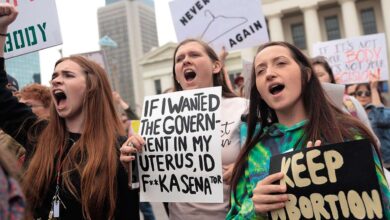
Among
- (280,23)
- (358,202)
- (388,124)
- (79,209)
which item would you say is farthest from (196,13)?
(280,23)

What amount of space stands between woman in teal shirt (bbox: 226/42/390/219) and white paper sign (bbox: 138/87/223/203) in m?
0.34

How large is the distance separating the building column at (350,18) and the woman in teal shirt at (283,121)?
128 feet

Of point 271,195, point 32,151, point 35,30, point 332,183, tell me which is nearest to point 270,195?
point 271,195

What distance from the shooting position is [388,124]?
5.16m

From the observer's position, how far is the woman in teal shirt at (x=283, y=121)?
6.33 ft

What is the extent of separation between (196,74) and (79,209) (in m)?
1.31

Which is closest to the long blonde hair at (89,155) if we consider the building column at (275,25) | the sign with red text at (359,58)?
the sign with red text at (359,58)

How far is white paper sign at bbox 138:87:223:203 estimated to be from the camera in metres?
2.46

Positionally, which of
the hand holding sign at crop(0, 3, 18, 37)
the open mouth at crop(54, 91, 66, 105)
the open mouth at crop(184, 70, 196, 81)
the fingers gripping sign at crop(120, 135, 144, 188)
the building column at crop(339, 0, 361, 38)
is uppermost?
the building column at crop(339, 0, 361, 38)

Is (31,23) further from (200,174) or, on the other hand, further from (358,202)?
(358,202)

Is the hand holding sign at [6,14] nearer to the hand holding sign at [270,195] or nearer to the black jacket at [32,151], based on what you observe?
the black jacket at [32,151]

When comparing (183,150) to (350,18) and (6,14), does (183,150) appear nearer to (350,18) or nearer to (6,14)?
(6,14)

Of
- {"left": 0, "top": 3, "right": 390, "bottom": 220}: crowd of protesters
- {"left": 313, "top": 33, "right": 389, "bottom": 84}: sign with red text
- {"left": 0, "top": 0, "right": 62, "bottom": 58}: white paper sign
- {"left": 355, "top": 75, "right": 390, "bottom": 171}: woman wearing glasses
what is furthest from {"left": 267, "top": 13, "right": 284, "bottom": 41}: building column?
{"left": 0, "top": 3, "right": 390, "bottom": 220}: crowd of protesters

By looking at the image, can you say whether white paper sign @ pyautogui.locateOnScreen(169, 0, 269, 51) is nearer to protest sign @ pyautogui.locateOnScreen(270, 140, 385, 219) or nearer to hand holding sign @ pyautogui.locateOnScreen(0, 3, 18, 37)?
hand holding sign @ pyautogui.locateOnScreen(0, 3, 18, 37)
